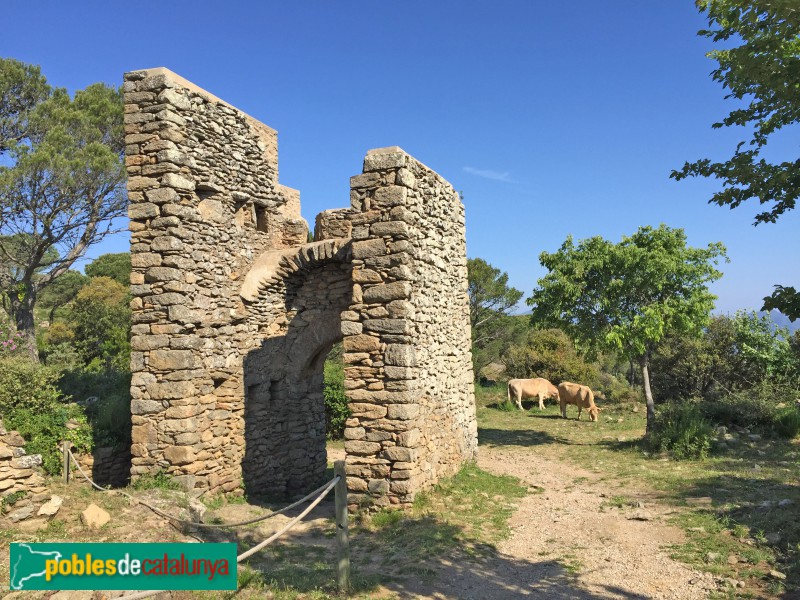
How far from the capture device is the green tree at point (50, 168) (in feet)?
56.2

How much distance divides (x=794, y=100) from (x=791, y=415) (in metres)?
10.8

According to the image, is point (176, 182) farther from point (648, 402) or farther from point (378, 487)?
point (648, 402)

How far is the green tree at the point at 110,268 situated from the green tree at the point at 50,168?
578 inches

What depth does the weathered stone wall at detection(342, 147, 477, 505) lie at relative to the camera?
317 inches

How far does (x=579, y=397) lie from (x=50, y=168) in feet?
62.2

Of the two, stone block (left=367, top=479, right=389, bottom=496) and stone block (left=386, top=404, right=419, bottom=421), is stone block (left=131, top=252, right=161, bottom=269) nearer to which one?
stone block (left=386, top=404, right=419, bottom=421)

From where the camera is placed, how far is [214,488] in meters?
9.03

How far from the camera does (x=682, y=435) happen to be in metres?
11.7

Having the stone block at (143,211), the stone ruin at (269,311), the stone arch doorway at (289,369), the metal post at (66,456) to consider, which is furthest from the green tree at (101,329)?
the stone block at (143,211)

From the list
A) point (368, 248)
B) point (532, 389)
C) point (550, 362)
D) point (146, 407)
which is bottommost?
point (532, 389)

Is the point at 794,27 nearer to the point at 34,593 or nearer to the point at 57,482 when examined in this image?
the point at 34,593

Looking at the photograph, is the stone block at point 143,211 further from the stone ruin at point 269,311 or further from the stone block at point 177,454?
the stone block at point 177,454

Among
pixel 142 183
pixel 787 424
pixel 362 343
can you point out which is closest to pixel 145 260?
pixel 142 183

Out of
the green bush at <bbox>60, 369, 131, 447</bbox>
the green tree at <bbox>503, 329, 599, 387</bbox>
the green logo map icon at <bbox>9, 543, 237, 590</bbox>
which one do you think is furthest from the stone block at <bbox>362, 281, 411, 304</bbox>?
the green tree at <bbox>503, 329, 599, 387</bbox>
